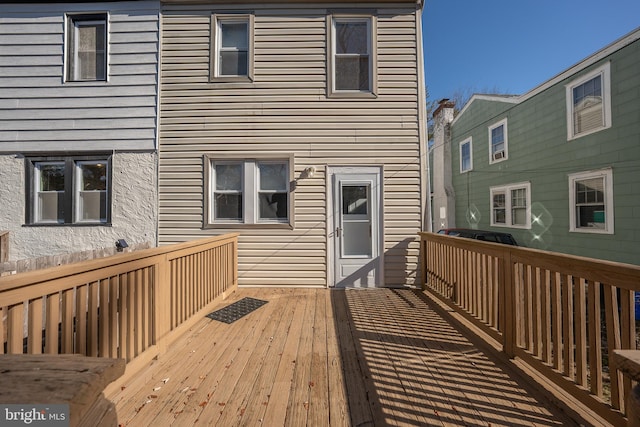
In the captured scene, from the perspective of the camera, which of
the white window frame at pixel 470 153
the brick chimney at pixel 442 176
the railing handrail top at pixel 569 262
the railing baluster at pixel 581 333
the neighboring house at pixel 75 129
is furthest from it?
the brick chimney at pixel 442 176

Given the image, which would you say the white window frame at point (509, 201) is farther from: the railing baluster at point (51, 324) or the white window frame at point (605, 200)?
the railing baluster at point (51, 324)

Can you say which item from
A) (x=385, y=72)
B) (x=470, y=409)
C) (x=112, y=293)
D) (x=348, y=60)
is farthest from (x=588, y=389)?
(x=348, y=60)

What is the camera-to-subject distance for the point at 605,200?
5.61m

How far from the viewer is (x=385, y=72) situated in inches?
190

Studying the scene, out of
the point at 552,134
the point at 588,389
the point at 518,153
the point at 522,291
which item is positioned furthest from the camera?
the point at 518,153

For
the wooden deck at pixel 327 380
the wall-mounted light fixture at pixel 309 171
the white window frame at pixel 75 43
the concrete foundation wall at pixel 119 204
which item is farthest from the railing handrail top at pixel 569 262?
the white window frame at pixel 75 43

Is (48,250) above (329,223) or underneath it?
underneath

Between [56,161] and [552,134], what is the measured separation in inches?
429

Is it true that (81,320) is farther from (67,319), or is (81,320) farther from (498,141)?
(498,141)

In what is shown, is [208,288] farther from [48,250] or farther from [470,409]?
[48,250]

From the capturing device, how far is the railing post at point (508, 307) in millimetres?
2432

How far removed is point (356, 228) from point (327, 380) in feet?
9.53

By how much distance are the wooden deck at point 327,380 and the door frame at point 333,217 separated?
55.5 inches

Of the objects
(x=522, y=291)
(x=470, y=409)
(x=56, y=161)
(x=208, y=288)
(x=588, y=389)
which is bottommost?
(x=470, y=409)
